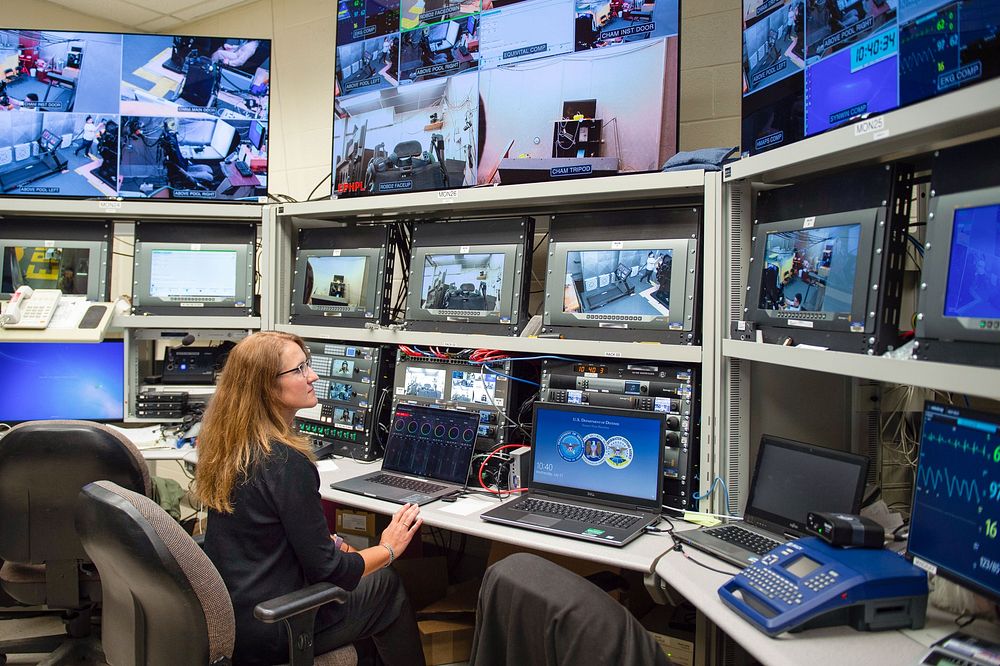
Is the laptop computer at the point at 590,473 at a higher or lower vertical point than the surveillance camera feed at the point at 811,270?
lower

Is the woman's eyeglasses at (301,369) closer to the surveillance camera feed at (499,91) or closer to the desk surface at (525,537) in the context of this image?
the desk surface at (525,537)

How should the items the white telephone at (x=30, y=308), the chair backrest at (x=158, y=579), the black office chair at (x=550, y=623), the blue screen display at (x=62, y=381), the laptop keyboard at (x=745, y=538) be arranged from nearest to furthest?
the black office chair at (x=550, y=623) → the chair backrest at (x=158, y=579) → the laptop keyboard at (x=745, y=538) → the white telephone at (x=30, y=308) → the blue screen display at (x=62, y=381)

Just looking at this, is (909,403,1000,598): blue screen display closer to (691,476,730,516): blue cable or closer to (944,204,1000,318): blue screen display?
(944,204,1000,318): blue screen display

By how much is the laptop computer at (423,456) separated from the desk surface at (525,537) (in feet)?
0.19

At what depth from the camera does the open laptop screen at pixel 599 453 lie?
2.03 meters

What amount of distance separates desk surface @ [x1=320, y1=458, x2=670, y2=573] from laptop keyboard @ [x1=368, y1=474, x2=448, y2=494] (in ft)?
0.34

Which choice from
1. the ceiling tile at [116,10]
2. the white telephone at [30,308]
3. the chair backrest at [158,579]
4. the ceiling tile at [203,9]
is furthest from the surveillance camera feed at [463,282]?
the ceiling tile at [116,10]

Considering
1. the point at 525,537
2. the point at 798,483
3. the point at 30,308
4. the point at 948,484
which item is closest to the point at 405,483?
the point at 525,537

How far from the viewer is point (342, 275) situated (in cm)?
286

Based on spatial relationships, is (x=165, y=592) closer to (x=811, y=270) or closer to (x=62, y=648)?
(x=62, y=648)

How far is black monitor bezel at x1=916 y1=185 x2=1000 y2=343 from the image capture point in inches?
50.7

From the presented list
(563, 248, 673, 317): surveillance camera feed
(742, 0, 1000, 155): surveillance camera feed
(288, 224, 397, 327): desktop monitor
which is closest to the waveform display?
(742, 0, 1000, 155): surveillance camera feed

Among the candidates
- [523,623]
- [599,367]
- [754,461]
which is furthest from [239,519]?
[754,461]

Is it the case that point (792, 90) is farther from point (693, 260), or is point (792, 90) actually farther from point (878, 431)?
point (878, 431)
